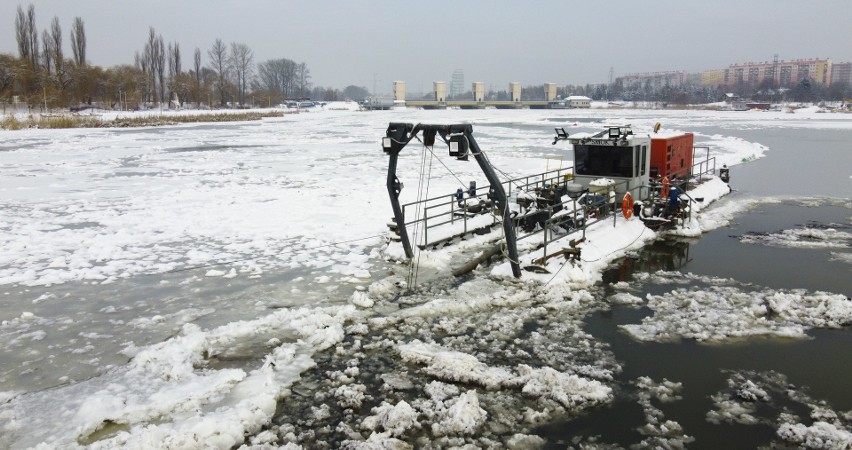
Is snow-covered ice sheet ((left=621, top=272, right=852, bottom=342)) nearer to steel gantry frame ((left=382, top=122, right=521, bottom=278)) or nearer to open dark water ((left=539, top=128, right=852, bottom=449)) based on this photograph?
open dark water ((left=539, top=128, right=852, bottom=449))

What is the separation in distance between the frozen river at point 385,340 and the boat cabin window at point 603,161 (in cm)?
259

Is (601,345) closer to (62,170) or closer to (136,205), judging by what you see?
(136,205)

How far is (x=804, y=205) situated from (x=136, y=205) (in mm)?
23657

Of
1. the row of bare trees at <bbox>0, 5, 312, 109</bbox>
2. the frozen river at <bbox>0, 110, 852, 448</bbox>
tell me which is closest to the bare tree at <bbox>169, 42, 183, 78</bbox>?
the row of bare trees at <bbox>0, 5, 312, 109</bbox>

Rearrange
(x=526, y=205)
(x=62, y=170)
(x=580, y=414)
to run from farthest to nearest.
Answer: (x=62, y=170)
(x=526, y=205)
(x=580, y=414)

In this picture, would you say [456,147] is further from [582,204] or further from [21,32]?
[21,32]

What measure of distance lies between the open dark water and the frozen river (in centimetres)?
4

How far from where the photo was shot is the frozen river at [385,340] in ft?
22.3

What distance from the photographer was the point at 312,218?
1836cm

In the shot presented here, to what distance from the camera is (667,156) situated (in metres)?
21.4

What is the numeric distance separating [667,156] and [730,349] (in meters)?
13.9

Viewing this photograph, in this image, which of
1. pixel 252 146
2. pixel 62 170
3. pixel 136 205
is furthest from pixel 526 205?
pixel 252 146

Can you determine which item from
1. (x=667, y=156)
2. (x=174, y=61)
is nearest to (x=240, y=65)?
(x=174, y=61)

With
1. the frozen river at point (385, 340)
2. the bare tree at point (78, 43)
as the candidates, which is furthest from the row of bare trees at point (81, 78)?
the frozen river at point (385, 340)
